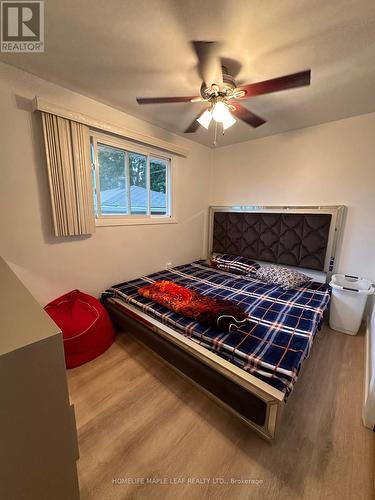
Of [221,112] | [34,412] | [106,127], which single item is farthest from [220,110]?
[34,412]

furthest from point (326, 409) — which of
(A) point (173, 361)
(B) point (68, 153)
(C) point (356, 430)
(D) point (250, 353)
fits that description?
(B) point (68, 153)

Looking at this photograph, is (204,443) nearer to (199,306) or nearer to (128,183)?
(199,306)

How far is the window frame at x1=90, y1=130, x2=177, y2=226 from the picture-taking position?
2.23 meters

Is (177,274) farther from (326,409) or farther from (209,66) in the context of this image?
(209,66)

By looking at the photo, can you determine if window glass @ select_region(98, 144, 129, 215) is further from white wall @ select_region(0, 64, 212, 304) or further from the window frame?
white wall @ select_region(0, 64, 212, 304)

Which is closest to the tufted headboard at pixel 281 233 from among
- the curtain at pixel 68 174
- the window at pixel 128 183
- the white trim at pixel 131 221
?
the white trim at pixel 131 221

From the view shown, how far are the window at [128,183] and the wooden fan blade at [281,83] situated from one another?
1569mm

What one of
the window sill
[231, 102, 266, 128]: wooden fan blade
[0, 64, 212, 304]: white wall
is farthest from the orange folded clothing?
[231, 102, 266, 128]: wooden fan blade

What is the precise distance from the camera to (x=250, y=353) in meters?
1.34

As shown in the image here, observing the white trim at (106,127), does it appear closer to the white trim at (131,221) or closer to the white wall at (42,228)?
the white wall at (42,228)

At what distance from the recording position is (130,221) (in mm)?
2570

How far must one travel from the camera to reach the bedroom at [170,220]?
1.08 meters

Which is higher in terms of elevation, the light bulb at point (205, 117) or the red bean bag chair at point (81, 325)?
the light bulb at point (205, 117)

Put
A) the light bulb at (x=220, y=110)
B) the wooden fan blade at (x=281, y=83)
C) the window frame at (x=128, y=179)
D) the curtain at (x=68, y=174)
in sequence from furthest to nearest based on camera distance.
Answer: the window frame at (x=128, y=179) → the curtain at (x=68, y=174) → the light bulb at (x=220, y=110) → the wooden fan blade at (x=281, y=83)
